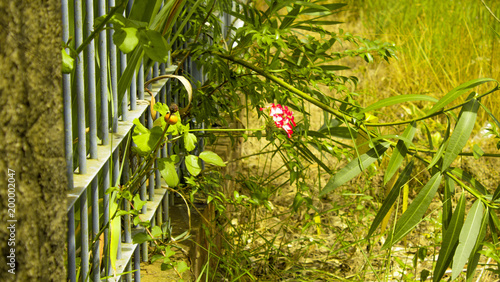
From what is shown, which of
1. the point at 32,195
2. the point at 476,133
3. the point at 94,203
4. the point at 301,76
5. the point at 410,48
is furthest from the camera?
the point at 410,48

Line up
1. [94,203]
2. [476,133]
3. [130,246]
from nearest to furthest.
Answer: [94,203]
[130,246]
[476,133]

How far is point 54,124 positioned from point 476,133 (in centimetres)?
350

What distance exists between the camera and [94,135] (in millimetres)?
1204

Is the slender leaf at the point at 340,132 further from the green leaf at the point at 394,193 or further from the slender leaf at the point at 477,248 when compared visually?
the slender leaf at the point at 477,248

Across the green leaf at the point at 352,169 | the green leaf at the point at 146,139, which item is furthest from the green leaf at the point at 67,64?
the green leaf at the point at 352,169

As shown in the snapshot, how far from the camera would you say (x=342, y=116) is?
5.31 feet

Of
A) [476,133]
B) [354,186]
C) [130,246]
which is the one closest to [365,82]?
[476,133]

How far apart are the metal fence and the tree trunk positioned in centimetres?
38

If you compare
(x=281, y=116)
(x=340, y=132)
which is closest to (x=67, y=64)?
(x=281, y=116)

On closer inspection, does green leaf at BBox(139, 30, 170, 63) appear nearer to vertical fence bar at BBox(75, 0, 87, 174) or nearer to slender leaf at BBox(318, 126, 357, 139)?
vertical fence bar at BBox(75, 0, 87, 174)

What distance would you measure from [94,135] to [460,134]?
3.08 feet

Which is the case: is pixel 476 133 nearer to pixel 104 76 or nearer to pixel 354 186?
pixel 354 186

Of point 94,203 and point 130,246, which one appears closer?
point 94,203

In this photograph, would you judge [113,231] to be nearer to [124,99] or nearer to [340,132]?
[124,99]
